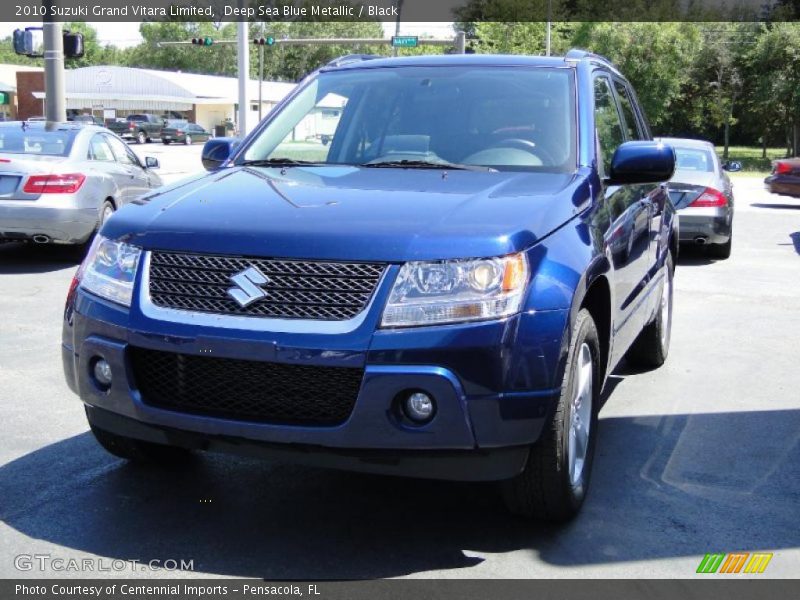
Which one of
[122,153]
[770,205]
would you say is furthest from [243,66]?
[122,153]

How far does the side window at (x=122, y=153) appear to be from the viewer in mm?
12462

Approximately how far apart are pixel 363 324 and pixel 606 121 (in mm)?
2494

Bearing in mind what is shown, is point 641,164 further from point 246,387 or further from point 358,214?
point 246,387

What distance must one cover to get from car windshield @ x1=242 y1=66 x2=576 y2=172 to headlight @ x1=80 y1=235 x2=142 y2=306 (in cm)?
122

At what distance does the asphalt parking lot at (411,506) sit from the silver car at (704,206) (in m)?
6.28

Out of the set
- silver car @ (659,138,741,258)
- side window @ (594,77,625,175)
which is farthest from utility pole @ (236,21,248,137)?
side window @ (594,77,625,175)

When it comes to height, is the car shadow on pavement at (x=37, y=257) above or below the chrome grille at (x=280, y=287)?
below

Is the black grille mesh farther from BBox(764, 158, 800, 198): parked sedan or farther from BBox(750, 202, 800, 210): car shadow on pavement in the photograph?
BBox(750, 202, 800, 210): car shadow on pavement

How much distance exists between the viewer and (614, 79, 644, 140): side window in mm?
6156

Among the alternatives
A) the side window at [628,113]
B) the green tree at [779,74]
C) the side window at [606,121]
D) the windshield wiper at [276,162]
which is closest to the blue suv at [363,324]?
the windshield wiper at [276,162]

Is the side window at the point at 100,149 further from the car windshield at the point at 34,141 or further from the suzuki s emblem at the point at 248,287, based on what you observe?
the suzuki s emblem at the point at 248,287

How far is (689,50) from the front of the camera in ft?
198

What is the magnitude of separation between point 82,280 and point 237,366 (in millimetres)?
871

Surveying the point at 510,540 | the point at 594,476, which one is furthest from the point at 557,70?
the point at 510,540
